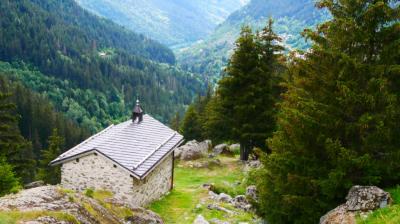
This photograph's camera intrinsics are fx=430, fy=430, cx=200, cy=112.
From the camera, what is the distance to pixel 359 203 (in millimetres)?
13195

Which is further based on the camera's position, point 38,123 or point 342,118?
point 38,123

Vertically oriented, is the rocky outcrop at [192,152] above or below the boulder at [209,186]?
above

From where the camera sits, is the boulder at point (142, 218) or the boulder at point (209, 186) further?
the boulder at point (209, 186)

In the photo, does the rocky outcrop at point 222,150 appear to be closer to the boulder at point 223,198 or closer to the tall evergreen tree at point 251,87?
the tall evergreen tree at point 251,87

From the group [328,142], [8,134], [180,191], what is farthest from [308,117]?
[8,134]

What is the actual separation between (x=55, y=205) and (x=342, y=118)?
1054cm

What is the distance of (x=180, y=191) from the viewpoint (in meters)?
31.2

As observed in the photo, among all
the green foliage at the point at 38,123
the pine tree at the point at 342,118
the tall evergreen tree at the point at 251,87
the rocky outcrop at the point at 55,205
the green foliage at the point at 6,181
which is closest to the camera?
the rocky outcrop at the point at 55,205

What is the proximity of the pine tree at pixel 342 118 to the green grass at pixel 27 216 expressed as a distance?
26.9 ft

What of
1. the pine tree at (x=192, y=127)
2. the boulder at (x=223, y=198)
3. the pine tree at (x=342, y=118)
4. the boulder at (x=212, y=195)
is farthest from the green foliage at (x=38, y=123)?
the pine tree at (x=342, y=118)

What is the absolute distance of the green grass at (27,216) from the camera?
9.25 metres

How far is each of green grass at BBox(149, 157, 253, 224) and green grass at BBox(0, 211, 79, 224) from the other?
1241cm

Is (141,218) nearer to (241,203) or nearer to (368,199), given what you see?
(368,199)

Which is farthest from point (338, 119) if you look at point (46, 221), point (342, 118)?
point (46, 221)
